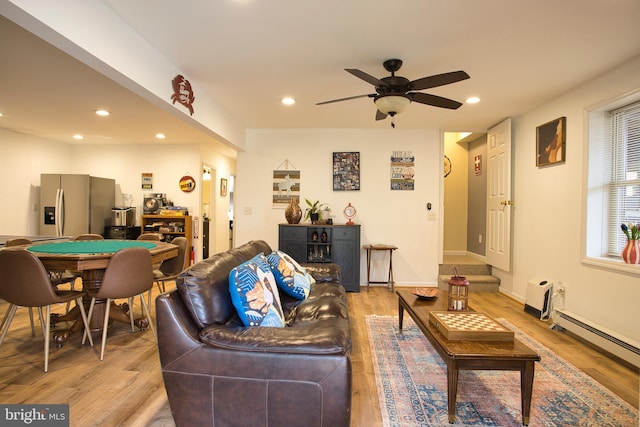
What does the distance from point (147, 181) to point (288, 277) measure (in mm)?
5120

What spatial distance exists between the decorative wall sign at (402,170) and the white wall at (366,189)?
0.08 metres

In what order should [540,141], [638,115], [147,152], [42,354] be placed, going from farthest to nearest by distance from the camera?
[147,152]
[540,141]
[638,115]
[42,354]

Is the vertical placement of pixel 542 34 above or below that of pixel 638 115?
above

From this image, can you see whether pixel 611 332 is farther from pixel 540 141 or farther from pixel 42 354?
pixel 42 354

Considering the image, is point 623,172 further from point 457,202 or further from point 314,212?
point 314,212

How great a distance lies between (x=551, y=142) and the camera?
356cm

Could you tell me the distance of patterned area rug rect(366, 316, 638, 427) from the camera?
69.9 inches

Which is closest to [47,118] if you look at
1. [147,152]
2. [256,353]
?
[147,152]

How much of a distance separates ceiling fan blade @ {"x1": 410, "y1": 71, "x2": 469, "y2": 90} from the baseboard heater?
2.43 meters

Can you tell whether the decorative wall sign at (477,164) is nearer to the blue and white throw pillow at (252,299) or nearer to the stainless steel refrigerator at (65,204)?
the blue and white throw pillow at (252,299)

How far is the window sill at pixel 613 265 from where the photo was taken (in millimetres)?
2533

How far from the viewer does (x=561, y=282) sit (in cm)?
338

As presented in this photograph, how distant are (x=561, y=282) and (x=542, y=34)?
2529mm

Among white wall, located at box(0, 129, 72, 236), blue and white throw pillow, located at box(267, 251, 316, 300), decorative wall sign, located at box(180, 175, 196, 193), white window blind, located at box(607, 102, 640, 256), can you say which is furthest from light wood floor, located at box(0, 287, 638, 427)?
decorative wall sign, located at box(180, 175, 196, 193)
